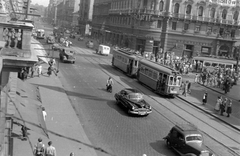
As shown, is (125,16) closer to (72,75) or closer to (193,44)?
(193,44)

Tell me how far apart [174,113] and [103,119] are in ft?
19.6

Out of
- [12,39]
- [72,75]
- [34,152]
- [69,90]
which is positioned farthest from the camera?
[72,75]

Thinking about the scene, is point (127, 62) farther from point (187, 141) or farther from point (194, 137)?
point (187, 141)

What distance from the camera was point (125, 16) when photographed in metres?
69.9

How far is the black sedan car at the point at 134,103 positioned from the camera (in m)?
21.9

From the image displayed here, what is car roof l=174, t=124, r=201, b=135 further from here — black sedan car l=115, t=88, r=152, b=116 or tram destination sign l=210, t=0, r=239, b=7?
tram destination sign l=210, t=0, r=239, b=7

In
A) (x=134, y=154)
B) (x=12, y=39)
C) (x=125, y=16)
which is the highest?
(x=125, y=16)

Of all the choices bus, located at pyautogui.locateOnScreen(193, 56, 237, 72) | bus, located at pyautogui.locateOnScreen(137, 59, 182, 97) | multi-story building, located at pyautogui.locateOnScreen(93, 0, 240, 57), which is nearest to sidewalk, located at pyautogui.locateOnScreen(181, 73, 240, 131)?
bus, located at pyautogui.locateOnScreen(137, 59, 182, 97)

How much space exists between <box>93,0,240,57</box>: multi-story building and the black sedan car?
37598mm

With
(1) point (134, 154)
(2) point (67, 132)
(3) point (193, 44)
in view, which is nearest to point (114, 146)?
(1) point (134, 154)

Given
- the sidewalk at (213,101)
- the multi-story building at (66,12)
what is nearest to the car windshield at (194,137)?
the sidewalk at (213,101)

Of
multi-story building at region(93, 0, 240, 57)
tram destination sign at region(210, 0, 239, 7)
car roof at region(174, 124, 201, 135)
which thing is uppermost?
tram destination sign at region(210, 0, 239, 7)

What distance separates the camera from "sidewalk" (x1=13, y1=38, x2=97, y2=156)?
1497cm

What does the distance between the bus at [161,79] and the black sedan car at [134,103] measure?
21.4ft
